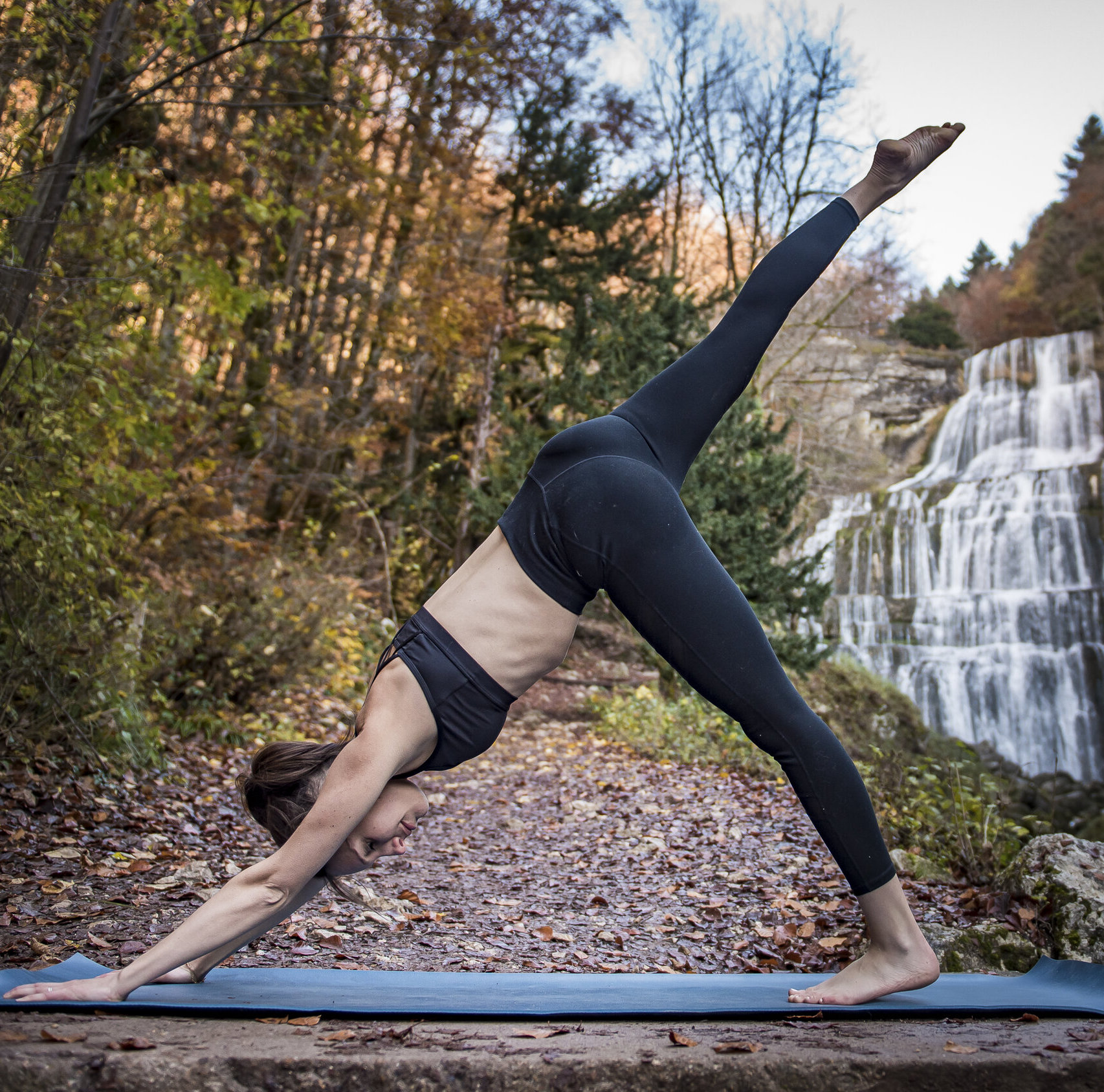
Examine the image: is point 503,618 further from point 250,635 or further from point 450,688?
point 250,635

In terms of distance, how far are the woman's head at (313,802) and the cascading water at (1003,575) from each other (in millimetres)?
11549

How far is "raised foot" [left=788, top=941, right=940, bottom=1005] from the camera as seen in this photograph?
2023 mm

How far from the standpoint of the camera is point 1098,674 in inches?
601

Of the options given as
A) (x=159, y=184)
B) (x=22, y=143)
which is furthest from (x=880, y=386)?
(x=22, y=143)

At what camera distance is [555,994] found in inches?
85.0

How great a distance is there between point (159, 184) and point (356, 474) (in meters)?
5.05

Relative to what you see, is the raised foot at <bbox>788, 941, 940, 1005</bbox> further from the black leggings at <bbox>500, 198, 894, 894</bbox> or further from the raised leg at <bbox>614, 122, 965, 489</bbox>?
the raised leg at <bbox>614, 122, 965, 489</bbox>

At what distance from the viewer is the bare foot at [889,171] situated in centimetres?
237

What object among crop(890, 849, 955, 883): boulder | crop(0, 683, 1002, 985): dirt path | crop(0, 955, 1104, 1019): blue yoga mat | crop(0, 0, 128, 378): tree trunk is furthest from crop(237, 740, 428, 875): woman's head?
crop(0, 0, 128, 378): tree trunk

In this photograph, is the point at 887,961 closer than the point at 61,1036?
No

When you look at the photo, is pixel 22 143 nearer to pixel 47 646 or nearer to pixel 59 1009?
pixel 47 646

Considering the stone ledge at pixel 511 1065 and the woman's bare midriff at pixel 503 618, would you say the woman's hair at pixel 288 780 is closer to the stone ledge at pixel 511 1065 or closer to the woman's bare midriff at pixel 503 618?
the woman's bare midriff at pixel 503 618

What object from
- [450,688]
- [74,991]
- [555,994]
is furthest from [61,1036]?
[555,994]

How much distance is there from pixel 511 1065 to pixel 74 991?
3.22ft
